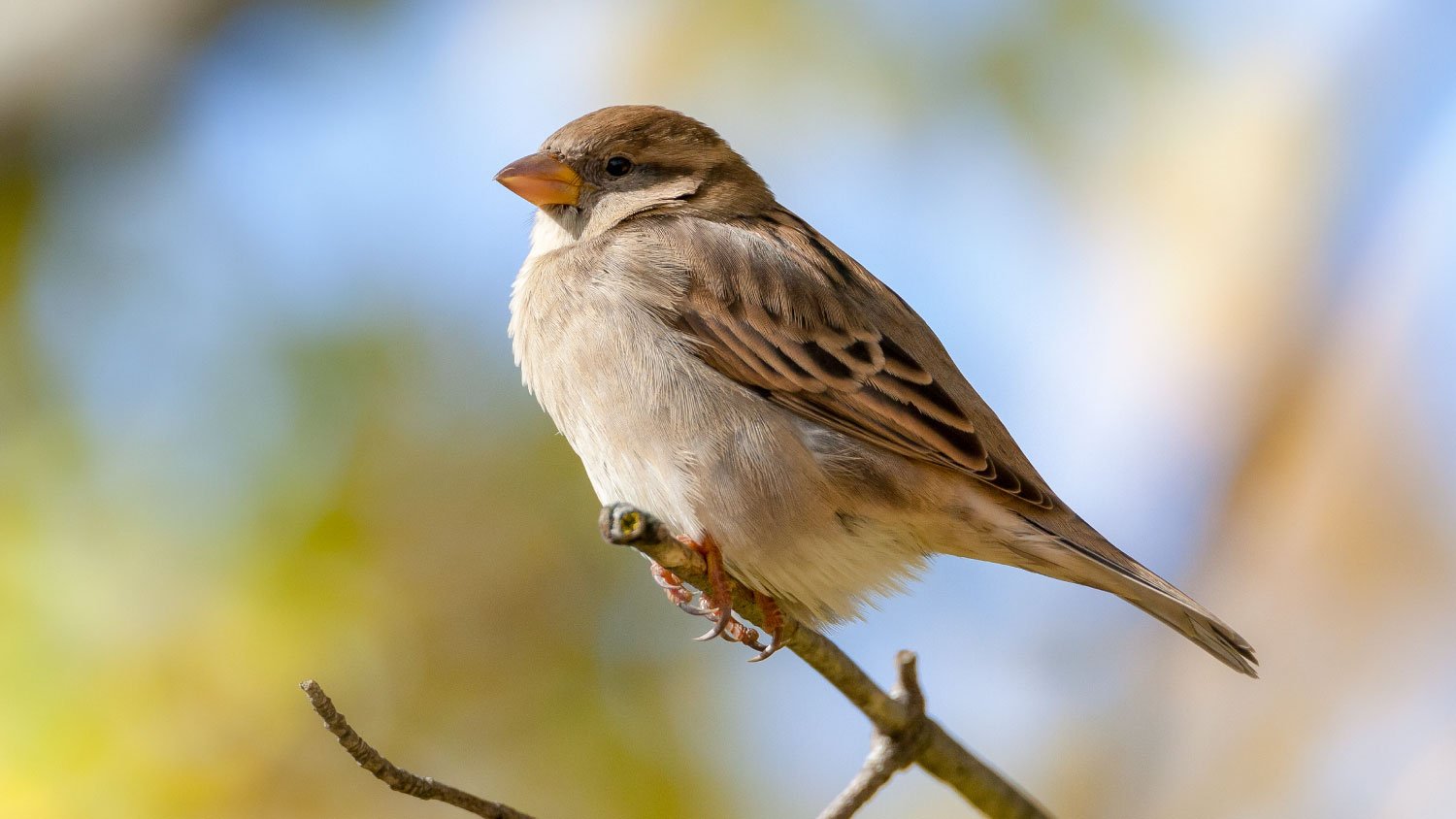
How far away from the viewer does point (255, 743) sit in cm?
492

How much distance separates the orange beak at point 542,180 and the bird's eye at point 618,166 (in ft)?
0.42

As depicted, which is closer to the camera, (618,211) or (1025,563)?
(1025,563)

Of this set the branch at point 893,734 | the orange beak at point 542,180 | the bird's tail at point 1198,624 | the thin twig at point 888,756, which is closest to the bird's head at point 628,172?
the orange beak at point 542,180

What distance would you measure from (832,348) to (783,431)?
35 centimetres

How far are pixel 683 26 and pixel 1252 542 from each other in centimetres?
352

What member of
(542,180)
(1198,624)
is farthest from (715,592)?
(542,180)

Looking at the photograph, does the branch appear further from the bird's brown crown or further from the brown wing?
the bird's brown crown

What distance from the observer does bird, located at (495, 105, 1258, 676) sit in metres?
3.83

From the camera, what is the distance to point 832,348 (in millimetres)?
4145

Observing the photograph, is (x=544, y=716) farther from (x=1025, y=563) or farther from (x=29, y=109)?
(x=29, y=109)

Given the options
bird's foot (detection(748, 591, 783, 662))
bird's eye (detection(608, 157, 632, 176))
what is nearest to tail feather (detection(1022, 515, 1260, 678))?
bird's foot (detection(748, 591, 783, 662))

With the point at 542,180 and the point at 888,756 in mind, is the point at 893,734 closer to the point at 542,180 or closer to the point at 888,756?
the point at 888,756

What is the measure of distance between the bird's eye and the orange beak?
0.13 metres

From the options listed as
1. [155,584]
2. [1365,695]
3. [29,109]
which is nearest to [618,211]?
[155,584]
